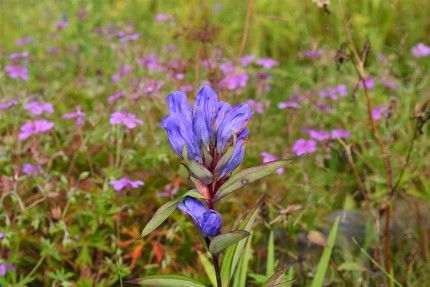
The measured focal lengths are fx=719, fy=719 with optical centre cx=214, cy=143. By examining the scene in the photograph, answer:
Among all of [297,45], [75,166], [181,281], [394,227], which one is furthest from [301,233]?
[297,45]

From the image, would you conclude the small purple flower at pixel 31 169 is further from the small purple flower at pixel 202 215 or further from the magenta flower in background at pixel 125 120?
the small purple flower at pixel 202 215

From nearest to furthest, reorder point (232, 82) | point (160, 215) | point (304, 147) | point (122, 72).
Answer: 1. point (160, 215)
2. point (304, 147)
3. point (232, 82)
4. point (122, 72)

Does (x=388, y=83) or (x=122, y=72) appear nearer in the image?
(x=122, y=72)

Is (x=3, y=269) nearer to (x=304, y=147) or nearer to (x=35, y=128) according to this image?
(x=35, y=128)

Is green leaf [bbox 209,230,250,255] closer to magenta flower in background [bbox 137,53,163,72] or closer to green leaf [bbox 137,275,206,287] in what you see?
green leaf [bbox 137,275,206,287]

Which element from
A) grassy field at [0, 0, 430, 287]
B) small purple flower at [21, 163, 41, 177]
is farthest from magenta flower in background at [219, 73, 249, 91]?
small purple flower at [21, 163, 41, 177]

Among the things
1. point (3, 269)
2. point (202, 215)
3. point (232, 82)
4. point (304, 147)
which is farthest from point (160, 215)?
point (232, 82)

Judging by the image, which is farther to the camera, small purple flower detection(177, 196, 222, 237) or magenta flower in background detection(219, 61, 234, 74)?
magenta flower in background detection(219, 61, 234, 74)
